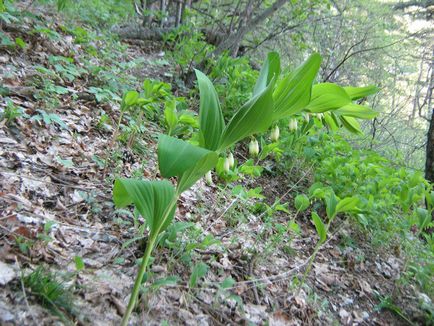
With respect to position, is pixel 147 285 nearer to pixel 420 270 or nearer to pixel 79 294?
pixel 79 294

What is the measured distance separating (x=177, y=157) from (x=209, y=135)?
25cm

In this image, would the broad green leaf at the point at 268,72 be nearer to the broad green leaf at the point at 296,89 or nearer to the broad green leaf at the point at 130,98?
the broad green leaf at the point at 296,89

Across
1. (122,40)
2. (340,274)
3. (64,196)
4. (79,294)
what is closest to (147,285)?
(79,294)

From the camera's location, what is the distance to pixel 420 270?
2648mm

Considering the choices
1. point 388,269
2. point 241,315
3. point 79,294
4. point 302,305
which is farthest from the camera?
point 388,269

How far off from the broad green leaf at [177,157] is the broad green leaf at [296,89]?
1.45ft

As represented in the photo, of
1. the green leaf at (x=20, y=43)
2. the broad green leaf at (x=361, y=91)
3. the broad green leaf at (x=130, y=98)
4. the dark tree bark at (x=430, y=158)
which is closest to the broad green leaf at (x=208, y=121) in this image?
the broad green leaf at (x=361, y=91)

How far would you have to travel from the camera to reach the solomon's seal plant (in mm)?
1192

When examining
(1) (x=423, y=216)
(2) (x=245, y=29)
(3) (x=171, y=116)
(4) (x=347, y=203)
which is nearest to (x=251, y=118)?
(3) (x=171, y=116)

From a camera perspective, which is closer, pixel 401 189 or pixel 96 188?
pixel 96 188

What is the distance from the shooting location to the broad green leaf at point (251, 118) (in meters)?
1.26

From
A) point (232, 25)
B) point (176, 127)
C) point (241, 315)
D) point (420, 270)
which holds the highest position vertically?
point (232, 25)

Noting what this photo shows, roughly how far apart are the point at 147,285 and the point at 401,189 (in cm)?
247

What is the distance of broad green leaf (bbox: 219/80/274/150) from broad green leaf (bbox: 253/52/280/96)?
0.23m
